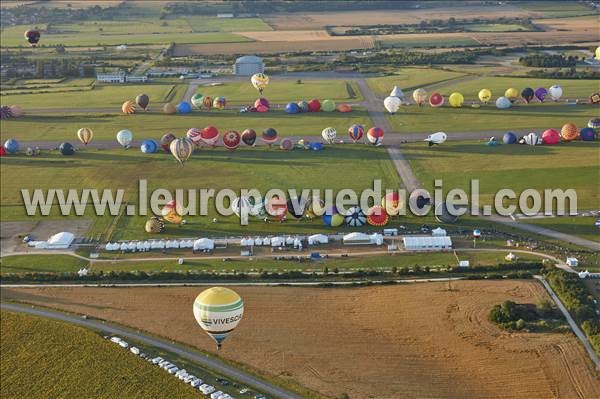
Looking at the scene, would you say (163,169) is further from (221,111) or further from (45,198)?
(221,111)

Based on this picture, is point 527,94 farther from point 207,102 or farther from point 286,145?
point 207,102

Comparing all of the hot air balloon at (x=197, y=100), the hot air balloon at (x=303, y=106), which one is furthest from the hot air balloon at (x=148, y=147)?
the hot air balloon at (x=303, y=106)

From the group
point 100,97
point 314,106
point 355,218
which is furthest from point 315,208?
point 100,97

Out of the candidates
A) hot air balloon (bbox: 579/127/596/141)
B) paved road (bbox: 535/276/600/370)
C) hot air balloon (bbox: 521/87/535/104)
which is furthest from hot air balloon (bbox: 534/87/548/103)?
paved road (bbox: 535/276/600/370)

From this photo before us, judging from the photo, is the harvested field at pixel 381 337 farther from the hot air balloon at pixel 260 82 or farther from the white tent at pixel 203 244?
the hot air balloon at pixel 260 82

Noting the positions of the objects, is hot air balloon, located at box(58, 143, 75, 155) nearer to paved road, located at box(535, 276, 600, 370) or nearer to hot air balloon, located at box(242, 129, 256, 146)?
hot air balloon, located at box(242, 129, 256, 146)

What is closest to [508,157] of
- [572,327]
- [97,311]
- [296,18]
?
[572,327]
